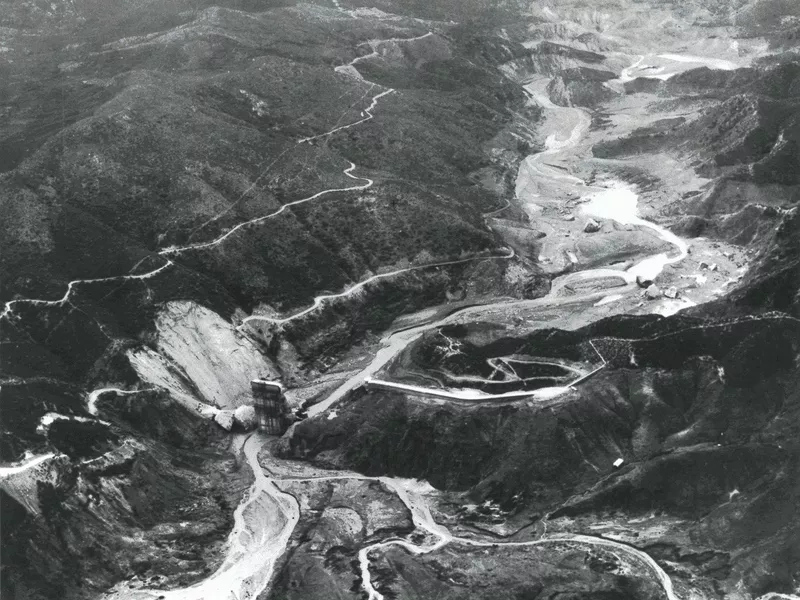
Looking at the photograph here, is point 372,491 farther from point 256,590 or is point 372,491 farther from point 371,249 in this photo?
point 371,249

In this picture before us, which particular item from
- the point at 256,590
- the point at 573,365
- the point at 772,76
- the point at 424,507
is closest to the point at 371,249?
the point at 573,365

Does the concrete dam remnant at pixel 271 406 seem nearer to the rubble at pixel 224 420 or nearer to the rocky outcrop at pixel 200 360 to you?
the rubble at pixel 224 420

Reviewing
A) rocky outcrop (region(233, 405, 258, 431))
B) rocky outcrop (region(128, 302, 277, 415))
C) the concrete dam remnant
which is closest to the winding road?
rocky outcrop (region(233, 405, 258, 431))

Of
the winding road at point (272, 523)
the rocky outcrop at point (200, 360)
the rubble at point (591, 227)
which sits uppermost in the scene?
the rocky outcrop at point (200, 360)

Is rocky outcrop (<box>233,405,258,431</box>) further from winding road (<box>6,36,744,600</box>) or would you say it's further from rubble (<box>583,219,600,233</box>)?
rubble (<box>583,219,600,233</box>)

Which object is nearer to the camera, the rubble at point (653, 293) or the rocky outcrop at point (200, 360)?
the rocky outcrop at point (200, 360)

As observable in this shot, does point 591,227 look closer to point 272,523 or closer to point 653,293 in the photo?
point 653,293

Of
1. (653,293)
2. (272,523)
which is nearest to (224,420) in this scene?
(272,523)

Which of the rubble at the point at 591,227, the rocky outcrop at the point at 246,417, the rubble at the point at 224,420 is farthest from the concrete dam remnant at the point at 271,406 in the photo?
the rubble at the point at 591,227

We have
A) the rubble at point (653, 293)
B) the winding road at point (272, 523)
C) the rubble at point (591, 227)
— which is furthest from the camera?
the rubble at point (591, 227)
